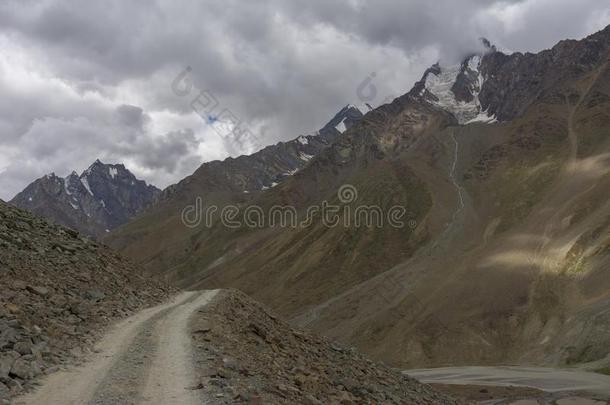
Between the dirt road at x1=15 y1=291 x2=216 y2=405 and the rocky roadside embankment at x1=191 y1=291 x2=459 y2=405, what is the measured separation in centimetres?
61

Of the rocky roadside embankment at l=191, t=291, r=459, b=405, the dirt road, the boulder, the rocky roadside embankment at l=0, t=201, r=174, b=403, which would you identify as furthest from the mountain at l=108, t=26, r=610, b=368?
the boulder

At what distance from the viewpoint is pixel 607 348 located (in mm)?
84500

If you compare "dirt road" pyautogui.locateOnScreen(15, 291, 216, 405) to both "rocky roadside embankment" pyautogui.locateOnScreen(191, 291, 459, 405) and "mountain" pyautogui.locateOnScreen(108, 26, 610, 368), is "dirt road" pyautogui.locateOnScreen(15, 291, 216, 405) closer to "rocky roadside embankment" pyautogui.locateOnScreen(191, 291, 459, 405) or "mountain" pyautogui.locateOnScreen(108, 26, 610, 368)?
"rocky roadside embankment" pyautogui.locateOnScreen(191, 291, 459, 405)

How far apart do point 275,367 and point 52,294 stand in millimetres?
10177

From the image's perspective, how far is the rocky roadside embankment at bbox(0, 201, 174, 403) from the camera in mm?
15273

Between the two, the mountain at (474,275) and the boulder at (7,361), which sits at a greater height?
the mountain at (474,275)

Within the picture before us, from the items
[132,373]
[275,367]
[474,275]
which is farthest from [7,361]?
[474,275]

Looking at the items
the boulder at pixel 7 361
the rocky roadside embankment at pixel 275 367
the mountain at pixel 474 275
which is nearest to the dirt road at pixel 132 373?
the rocky roadside embankment at pixel 275 367

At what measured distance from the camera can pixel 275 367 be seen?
723 inches

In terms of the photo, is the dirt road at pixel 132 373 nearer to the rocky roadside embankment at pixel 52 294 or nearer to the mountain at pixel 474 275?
the rocky roadside embankment at pixel 52 294

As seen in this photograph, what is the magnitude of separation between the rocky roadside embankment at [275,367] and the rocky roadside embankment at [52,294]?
4.20 meters

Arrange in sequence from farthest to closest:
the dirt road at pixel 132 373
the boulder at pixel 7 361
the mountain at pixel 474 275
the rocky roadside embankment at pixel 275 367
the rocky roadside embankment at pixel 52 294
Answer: the mountain at pixel 474 275 < the rocky roadside embankment at pixel 52 294 < the rocky roadside embankment at pixel 275 367 < the boulder at pixel 7 361 < the dirt road at pixel 132 373

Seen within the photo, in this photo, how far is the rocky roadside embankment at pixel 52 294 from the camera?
15273 mm

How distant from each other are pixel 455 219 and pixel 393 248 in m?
24.2
